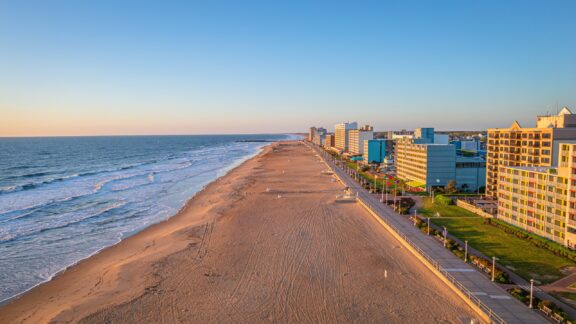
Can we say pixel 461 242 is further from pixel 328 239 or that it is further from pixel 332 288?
pixel 332 288

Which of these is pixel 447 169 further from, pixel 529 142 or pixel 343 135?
pixel 343 135

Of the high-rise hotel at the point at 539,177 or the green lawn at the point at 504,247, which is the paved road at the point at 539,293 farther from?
the high-rise hotel at the point at 539,177

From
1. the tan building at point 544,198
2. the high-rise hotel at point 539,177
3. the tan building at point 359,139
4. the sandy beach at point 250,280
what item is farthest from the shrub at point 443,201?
the tan building at point 359,139

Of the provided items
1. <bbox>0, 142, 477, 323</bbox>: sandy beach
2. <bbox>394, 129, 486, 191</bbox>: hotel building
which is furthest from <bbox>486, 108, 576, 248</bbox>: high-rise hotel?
<bbox>0, 142, 477, 323</bbox>: sandy beach

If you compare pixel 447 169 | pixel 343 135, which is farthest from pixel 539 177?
pixel 343 135

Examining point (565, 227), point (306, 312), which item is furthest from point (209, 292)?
point (565, 227)

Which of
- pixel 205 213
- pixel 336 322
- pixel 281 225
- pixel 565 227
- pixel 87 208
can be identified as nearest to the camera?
pixel 336 322

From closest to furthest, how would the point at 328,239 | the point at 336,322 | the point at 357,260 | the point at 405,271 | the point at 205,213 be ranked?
the point at 336,322 → the point at 405,271 → the point at 357,260 → the point at 328,239 → the point at 205,213

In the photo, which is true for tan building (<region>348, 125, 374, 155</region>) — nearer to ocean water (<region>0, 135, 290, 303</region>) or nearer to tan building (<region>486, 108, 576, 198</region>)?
ocean water (<region>0, 135, 290, 303</region>)
